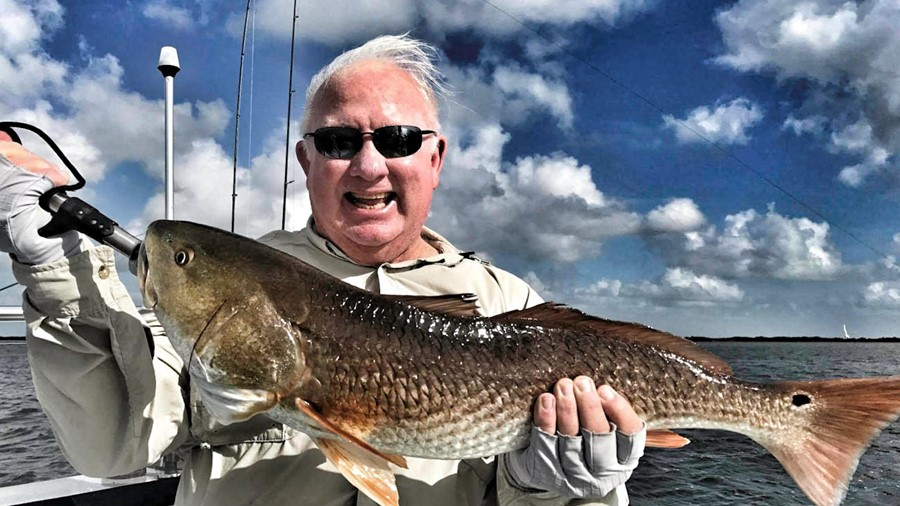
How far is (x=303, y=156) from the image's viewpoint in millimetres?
3688

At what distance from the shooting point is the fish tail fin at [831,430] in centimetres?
274

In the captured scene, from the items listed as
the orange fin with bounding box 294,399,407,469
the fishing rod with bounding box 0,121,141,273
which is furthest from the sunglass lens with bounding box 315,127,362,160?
the orange fin with bounding box 294,399,407,469

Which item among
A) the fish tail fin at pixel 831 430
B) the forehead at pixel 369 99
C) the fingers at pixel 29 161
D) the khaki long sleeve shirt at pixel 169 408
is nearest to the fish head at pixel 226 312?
the khaki long sleeve shirt at pixel 169 408

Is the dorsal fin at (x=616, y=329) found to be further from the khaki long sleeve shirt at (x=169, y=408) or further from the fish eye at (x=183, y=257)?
the fish eye at (x=183, y=257)

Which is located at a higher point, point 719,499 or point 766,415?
point 766,415

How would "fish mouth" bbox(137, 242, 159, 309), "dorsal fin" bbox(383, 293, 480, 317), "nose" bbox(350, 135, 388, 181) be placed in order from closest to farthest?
"fish mouth" bbox(137, 242, 159, 309) < "dorsal fin" bbox(383, 293, 480, 317) < "nose" bbox(350, 135, 388, 181)

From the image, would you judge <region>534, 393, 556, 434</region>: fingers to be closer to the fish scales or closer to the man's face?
the fish scales

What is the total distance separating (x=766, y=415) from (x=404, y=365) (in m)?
1.72

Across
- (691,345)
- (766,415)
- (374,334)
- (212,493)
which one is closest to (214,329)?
(374,334)

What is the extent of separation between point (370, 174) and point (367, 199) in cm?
16

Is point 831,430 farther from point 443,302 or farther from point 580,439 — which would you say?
point 443,302

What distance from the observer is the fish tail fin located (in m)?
2.74

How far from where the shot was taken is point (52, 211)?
7.73 ft

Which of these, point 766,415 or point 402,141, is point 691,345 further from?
point 402,141
